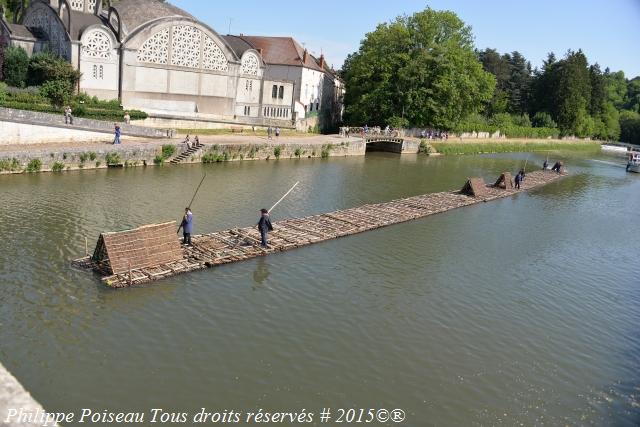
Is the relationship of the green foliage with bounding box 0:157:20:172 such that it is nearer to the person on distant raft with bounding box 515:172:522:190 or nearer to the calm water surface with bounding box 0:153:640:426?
the calm water surface with bounding box 0:153:640:426

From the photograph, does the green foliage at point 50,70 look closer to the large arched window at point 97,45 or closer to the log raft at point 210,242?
the large arched window at point 97,45

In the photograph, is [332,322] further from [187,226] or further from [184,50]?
[184,50]

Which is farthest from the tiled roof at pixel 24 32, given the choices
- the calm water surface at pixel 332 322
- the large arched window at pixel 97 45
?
the calm water surface at pixel 332 322

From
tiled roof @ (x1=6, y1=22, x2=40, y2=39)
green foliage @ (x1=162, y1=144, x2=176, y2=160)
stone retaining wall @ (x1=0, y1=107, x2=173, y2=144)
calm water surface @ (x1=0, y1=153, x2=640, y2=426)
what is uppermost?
tiled roof @ (x1=6, y1=22, x2=40, y2=39)

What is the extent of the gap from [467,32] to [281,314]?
63.0 m

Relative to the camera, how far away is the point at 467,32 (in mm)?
70062

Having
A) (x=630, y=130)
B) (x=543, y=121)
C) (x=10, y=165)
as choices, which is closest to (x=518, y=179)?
A: (x=10, y=165)

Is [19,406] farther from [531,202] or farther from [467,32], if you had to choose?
[467,32]

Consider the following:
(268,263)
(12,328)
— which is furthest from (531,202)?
(12,328)

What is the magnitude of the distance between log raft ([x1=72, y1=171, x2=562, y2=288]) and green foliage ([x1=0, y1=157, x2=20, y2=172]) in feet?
47.6

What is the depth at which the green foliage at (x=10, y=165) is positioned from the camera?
29344 millimetres

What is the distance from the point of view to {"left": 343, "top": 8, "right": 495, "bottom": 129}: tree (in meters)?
64.0

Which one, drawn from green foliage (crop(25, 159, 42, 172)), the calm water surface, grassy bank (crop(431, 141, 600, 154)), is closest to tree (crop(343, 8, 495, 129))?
grassy bank (crop(431, 141, 600, 154))

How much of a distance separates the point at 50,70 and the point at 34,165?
17.8 metres
